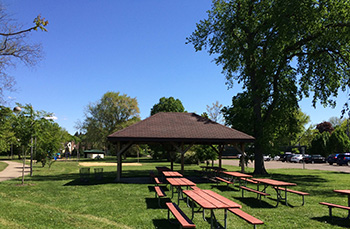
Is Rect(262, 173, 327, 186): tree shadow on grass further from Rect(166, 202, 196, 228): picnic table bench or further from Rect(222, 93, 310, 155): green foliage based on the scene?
Rect(166, 202, 196, 228): picnic table bench

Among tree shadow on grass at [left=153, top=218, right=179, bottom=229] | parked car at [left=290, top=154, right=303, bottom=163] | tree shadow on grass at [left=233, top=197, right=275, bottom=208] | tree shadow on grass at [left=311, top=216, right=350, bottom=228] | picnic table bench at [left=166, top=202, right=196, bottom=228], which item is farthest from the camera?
parked car at [left=290, top=154, right=303, bottom=163]

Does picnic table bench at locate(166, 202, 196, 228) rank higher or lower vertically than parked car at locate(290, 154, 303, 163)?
higher

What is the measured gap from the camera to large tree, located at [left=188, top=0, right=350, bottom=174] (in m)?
21.3

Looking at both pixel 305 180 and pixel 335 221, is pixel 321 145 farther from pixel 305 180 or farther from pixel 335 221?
pixel 335 221

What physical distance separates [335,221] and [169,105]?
51.4 m

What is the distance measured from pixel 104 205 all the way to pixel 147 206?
157cm

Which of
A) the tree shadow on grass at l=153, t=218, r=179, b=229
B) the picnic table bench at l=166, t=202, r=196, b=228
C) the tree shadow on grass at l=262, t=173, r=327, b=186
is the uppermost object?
the picnic table bench at l=166, t=202, r=196, b=228

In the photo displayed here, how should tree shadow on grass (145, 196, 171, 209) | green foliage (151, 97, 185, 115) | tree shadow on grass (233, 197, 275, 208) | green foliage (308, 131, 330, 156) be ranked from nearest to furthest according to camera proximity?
1. tree shadow on grass (145, 196, 171, 209)
2. tree shadow on grass (233, 197, 275, 208)
3. green foliage (308, 131, 330, 156)
4. green foliage (151, 97, 185, 115)

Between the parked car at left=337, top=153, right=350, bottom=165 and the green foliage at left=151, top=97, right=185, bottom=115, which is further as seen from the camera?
the green foliage at left=151, top=97, right=185, bottom=115

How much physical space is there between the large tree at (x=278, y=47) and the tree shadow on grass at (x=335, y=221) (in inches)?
612

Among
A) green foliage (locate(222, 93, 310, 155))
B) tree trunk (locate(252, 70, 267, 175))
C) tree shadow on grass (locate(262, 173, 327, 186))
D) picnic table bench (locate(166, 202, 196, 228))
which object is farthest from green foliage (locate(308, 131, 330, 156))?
picnic table bench (locate(166, 202, 196, 228))

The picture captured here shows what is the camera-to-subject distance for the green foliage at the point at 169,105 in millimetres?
58603

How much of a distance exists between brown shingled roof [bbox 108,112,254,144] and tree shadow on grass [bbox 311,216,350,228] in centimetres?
987

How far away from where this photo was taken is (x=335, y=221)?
317 inches
